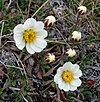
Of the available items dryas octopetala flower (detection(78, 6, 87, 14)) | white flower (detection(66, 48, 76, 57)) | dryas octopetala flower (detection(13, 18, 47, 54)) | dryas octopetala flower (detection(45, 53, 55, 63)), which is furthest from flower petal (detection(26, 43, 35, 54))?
dryas octopetala flower (detection(78, 6, 87, 14))

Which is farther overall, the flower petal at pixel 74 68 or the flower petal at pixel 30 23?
the flower petal at pixel 74 68

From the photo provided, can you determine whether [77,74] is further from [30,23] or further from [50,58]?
[30,23]

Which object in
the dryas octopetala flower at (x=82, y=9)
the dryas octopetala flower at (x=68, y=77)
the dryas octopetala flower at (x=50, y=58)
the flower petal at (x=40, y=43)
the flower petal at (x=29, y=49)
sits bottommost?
the dryas octopetala flower at (x=68, y=77)

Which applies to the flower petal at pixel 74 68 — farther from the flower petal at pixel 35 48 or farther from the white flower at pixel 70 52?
the flower petal at pixel 35 48

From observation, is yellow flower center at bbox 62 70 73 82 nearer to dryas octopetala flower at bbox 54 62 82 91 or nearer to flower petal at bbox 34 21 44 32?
dryas octopetala flower at bbox 54 62 82 91

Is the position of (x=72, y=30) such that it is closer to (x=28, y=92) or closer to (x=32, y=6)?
(x=32, y=6)

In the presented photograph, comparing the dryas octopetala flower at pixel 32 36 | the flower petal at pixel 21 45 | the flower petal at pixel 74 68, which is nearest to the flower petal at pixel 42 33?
the dryas octopetala flower at pixel 32 36

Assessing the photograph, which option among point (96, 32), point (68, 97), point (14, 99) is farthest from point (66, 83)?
point (96, 32)
